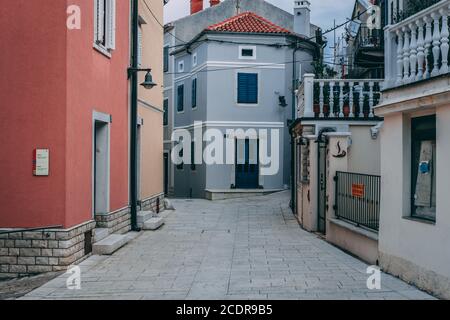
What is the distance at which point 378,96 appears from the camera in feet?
47.9

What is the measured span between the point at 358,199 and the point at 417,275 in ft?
10.3

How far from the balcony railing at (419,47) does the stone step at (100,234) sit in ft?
20.3

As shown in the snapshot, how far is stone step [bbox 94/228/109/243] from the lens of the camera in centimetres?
1095

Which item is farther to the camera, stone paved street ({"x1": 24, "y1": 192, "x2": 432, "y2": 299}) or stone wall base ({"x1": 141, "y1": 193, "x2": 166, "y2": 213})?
stone wall base ({"x1": 141, "y1": 193, "x2": 166, "y2": 213})

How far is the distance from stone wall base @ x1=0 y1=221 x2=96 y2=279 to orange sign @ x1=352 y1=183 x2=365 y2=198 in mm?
5337

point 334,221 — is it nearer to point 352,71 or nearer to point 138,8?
point 138,8

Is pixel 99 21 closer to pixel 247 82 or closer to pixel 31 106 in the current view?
pixel 31 106

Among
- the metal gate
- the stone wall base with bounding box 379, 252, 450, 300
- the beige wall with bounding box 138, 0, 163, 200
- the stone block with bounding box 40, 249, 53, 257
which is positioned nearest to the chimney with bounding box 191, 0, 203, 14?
the beige wall with bounding box 138, 0, 163, 200

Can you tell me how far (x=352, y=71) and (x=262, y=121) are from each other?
5254 mm

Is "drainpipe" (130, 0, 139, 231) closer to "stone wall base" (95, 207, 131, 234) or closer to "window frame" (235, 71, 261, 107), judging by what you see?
"stone wall base" (95, 207, 131, 234)

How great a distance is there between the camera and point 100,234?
1124 cm

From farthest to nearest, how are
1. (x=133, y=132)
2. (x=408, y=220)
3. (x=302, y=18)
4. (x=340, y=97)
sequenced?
(x=302, y=18), (x=340, y=97), (x=133, y=132), (x=408, y=220)

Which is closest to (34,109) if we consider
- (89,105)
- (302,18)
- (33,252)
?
(89,105)
